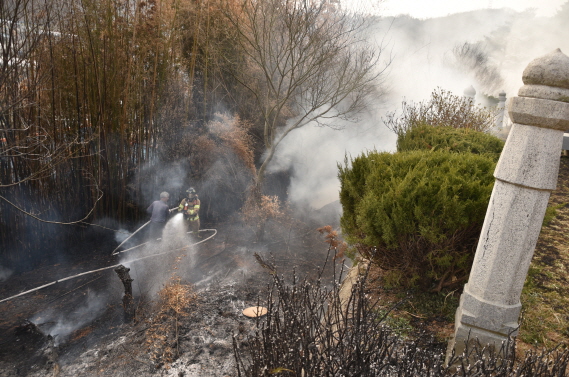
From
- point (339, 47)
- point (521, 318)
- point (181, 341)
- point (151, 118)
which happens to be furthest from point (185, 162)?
point (521, 318)

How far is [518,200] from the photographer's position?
2.34 meters

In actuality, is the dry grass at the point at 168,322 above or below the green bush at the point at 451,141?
below

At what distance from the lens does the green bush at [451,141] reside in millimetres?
5879

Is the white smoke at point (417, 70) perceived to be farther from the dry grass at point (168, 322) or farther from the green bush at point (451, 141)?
the dry grass at point (168, 322)

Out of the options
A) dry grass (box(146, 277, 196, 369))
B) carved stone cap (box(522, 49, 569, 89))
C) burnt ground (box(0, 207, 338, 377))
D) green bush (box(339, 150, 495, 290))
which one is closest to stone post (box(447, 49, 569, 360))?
carved stone cap (box(522, 49, 569, 89))

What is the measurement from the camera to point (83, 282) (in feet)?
20.6

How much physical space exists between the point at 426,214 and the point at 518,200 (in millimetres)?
982

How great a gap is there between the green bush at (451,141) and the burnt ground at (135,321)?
3.10 metres

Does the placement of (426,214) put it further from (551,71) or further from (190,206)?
(190,206)

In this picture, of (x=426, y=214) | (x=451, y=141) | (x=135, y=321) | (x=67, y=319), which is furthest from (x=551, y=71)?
(x=67, y=319)

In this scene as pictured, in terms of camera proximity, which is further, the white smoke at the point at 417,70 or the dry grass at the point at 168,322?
the white smoke at the point at 417,70

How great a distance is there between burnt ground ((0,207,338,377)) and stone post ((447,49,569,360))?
137 cm

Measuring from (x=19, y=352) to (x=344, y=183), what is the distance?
4.48 m

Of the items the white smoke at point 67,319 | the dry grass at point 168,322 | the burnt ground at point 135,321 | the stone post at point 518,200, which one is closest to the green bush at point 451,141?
the burnt ground at point 135,321
